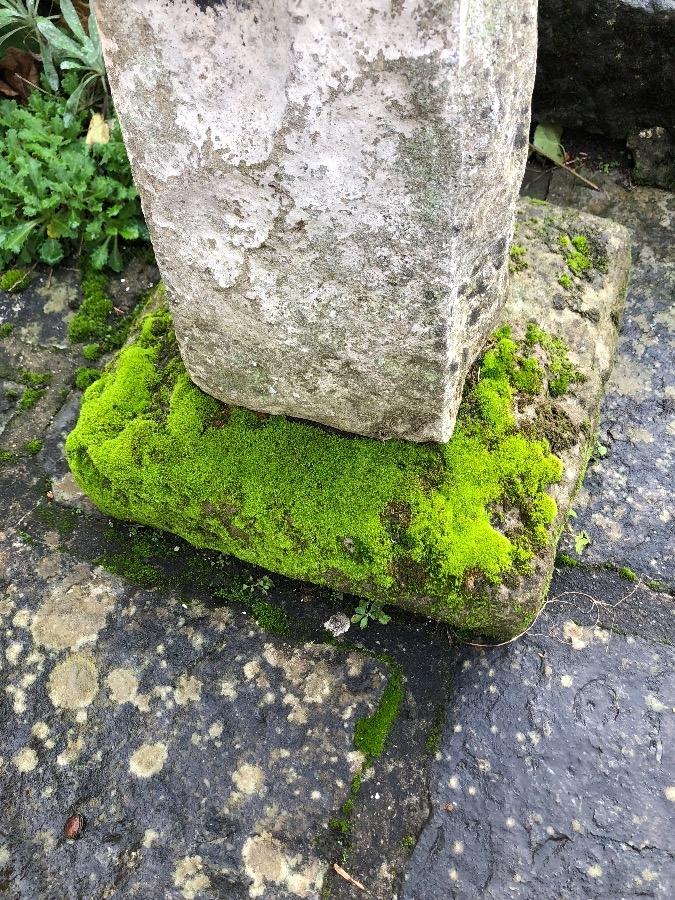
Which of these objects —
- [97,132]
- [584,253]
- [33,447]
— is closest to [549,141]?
[584,253]

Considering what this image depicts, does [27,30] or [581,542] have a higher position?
[27,30]

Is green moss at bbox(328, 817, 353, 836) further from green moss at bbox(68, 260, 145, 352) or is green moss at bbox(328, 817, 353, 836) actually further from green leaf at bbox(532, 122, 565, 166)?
green leaf at bbox(532, 122, 565, 166)

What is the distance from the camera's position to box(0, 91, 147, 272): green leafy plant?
3285mm

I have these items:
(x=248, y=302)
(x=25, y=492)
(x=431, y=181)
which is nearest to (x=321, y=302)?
(x=248, y=302)

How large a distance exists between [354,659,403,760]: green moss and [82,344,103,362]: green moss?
1.78 meters

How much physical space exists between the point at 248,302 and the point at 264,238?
0.23 meters

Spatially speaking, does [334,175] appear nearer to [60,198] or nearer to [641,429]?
[641,429]

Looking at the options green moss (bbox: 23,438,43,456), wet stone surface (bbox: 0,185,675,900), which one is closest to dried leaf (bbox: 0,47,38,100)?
green moss (bbox: 23,438,43,456)

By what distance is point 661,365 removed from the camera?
9.80 feet

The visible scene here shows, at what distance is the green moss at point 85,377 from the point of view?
3.03 meters

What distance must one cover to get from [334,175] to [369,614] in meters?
1.42

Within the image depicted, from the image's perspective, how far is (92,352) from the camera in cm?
311

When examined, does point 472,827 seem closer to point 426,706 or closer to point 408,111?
point 426,706

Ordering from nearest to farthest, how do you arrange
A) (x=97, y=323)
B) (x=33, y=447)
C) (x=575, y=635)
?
(x=575, y=635)
(x=33, y=447)
(x=97, y=323)
